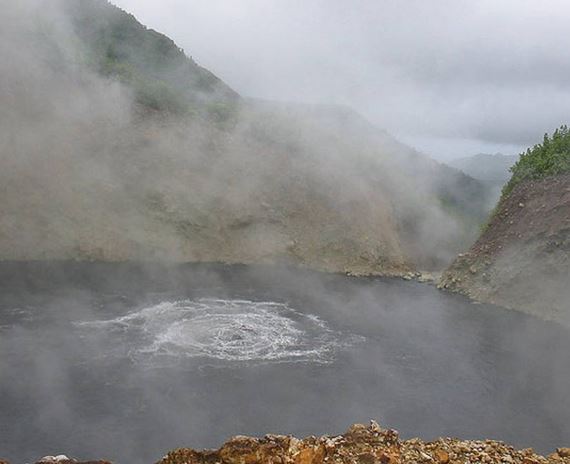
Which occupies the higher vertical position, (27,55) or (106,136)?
(27,55)

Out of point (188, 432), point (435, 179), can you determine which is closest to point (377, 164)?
point (435, 179)

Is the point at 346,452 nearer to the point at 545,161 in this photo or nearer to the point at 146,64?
the point at 545,161

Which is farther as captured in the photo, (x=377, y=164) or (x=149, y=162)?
(x=377, y=164)

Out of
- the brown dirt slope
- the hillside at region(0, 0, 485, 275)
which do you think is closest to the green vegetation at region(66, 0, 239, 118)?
the hillside at region(0, 0, 485, 275)

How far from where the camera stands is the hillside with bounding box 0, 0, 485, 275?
141ft


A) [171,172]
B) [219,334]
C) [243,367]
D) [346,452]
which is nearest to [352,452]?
[346,452]

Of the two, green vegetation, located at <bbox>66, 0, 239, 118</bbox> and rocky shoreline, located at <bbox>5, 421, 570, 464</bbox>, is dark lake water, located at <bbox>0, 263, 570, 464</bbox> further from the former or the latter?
green vegetation, located at <bbox>66, 0, 239, 118</bbox>

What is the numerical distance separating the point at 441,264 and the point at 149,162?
26.2m

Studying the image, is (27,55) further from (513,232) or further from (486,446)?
(486,446)

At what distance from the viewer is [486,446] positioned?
11555mm

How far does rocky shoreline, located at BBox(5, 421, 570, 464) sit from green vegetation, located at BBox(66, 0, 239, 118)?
150 feet

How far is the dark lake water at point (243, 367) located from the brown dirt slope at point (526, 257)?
2.19 meters

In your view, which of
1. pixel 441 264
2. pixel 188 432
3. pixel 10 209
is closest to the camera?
pixel 188 432

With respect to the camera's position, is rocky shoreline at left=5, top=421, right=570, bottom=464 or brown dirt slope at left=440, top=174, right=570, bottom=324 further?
brown dirt slope at left=440, top=174, right=570, bottom=324
